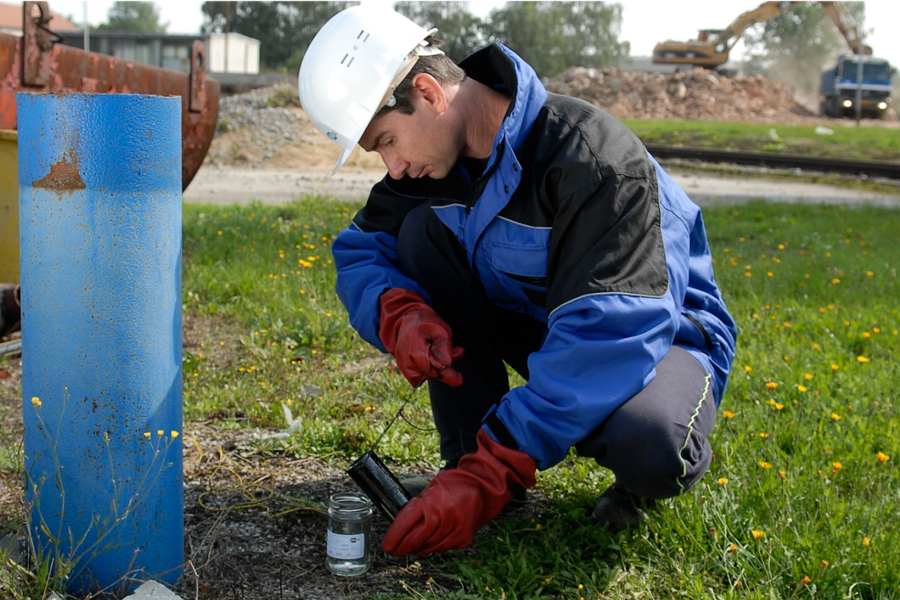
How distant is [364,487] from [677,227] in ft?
3.51

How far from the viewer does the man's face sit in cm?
234

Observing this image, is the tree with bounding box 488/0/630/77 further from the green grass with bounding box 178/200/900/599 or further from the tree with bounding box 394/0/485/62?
the green grass with bounding box 178/200/900/599

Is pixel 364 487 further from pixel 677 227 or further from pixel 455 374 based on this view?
pixel 677 227

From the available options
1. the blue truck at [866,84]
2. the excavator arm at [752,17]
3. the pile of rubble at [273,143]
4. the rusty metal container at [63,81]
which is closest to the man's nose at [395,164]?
the rusty metal container at [63,81]

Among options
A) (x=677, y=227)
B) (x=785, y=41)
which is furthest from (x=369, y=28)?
(x=785, y=41)

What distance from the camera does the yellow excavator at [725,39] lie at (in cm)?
3638

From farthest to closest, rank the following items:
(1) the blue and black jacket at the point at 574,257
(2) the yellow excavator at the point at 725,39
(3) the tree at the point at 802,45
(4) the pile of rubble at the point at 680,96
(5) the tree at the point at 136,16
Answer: (5) the tree at the point at 136,16, (3) the tree at the point at 802,45, (2) the yellow excavator at the point at 725,39, (4) the pile of rubble at the point at 680,96, (1) the blue and black jacket at the point at 574,257

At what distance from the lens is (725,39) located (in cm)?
3888

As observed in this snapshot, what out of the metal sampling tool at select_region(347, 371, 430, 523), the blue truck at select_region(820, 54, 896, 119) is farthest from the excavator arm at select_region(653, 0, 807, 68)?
the metal sampling tool at select_region(347, 371, 430, 523)

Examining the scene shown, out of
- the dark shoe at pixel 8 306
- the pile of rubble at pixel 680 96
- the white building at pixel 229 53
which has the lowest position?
the dark shoe at pixel 8 306

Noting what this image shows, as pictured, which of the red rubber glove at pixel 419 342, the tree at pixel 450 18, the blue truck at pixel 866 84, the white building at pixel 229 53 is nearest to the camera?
the red rubber glove at pixel 419 342

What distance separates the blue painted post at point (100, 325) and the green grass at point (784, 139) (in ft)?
59.8

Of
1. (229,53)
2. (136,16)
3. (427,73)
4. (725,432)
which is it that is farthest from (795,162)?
(136,16)

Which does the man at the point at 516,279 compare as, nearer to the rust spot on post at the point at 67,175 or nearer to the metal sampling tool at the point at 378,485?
the metal sampling tool at the point at 378,485
